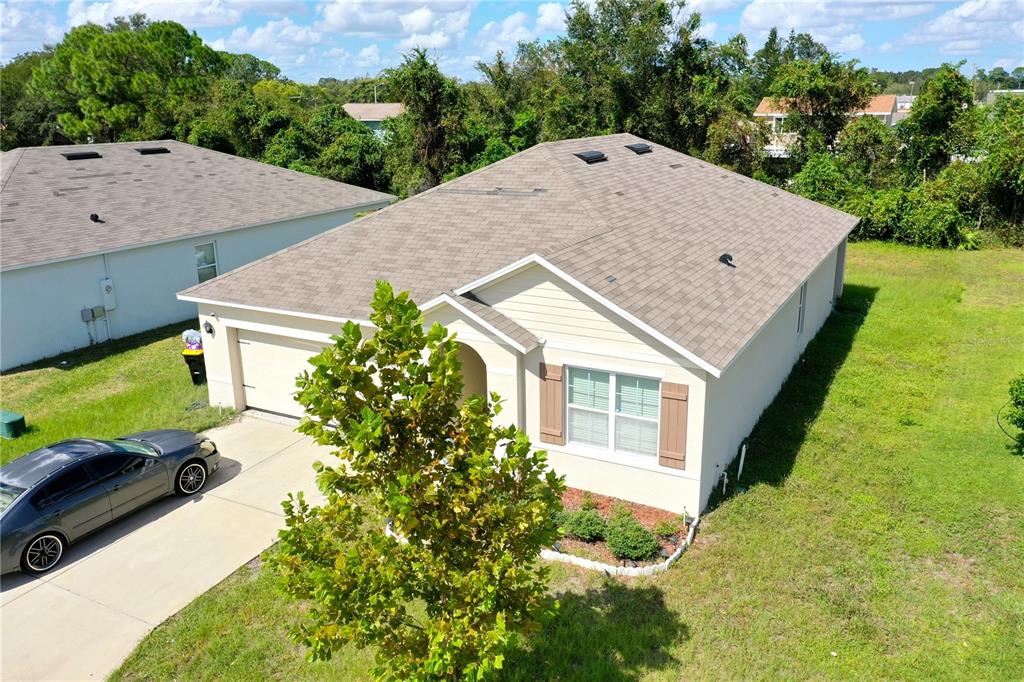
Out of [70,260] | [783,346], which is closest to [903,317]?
[783,346]

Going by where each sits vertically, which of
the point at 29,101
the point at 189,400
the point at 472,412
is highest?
the point at 29,101

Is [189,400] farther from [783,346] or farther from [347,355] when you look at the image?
[783,346]

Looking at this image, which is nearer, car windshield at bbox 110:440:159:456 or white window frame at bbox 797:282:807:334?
car windshield at bbox 110:440:159:456

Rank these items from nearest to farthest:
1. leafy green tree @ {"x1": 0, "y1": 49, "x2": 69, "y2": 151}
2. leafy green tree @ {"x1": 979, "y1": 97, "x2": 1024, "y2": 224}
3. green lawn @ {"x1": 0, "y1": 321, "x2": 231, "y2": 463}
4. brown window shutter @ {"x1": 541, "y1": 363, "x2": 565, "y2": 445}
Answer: brown window shutter @ {"x1": 541, "y1": 363, "x2": 565, "y2": 445}
green lawn @ {"x1": 0, "y1": 321, "x2": 231, "y2": 463}
leafy green tree @ {"x1": 979, "y1": 97, "x2": 1024, "y2": 224}
leafy green tree @ {"x1": 0, "y1": 49, "x2": 69, "y2": 151}

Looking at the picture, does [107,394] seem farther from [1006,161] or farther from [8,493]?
[1006,161]

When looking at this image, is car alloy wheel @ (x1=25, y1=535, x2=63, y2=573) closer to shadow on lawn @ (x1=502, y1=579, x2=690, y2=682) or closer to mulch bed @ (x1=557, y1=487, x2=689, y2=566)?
shadow on lawn @ (x1=502, y1=579, x2=690, y2=682)

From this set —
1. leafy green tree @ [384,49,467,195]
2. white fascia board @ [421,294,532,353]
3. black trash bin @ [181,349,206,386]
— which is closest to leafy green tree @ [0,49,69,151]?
leafy green tree @ [384,49,467,195]
